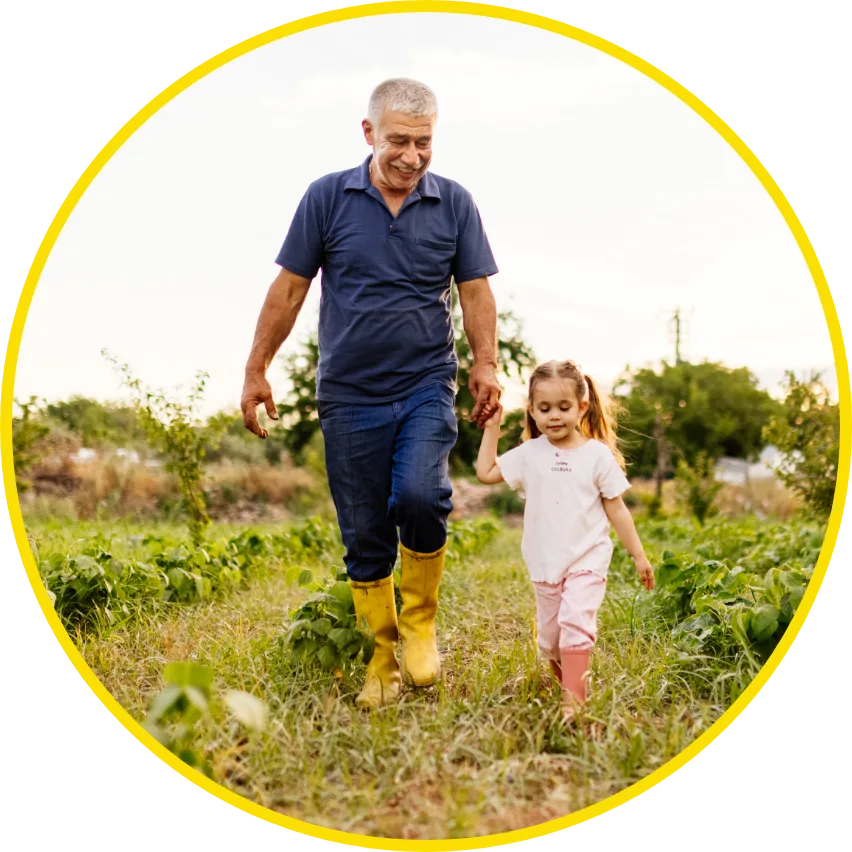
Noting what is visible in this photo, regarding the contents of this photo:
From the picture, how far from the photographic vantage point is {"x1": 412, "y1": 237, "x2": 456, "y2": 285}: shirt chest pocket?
3.44 metres

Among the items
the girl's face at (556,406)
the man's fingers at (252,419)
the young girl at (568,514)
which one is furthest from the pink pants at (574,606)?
the man's fingers at (252,419)

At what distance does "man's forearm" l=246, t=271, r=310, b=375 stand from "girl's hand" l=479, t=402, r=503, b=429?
2.71ft

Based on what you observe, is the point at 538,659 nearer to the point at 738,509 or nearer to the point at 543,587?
the point at 543,587

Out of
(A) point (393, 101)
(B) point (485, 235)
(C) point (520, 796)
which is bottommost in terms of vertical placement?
(C) point (520, 796)

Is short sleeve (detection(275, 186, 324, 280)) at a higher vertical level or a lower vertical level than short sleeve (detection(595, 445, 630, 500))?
higher

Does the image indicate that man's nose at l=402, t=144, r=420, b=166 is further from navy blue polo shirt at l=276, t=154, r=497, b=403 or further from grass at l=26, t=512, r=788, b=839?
grass at l=26, t=512, r=788, b=839

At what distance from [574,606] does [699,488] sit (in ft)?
22.6

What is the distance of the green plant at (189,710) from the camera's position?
222 centimetres

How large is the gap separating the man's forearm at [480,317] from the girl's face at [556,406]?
0.36m

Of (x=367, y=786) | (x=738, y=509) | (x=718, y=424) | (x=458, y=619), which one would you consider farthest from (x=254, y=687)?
(x=718, y=424)

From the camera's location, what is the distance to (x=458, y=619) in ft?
14.6

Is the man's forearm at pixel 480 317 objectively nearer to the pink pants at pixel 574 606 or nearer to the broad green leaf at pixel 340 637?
the pink pants at pixel 574 606

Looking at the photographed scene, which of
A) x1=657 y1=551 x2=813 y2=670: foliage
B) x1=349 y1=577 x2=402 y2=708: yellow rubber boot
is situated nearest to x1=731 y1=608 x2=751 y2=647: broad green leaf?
x1=657 y1=551 x2=813 y2=670: foliage

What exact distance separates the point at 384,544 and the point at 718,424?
341 inches
